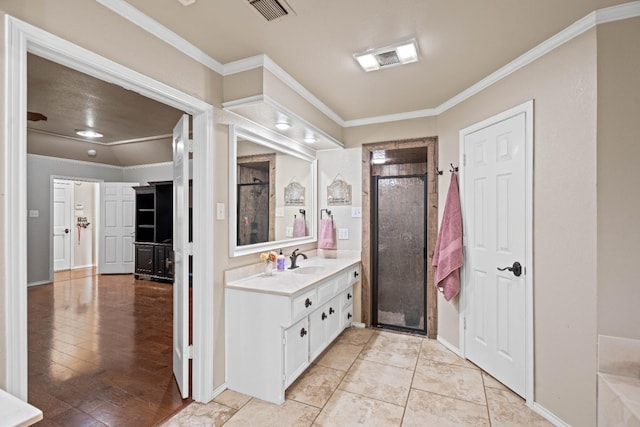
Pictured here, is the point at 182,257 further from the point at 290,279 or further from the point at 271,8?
the point at 271,8

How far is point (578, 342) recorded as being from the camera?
191 cm

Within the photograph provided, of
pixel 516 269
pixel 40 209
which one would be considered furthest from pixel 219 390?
pixel 40 209

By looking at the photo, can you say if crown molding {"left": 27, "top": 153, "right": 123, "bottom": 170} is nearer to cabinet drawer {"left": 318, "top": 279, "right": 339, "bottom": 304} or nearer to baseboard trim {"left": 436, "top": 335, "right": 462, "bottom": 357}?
cabinet drawer {"left": 318, "top": 279, "right": 339, "bottom": 304}

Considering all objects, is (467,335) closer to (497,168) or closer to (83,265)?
(497,168)

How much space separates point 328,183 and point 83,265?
737 cm

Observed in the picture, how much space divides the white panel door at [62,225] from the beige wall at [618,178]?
944 centimetres

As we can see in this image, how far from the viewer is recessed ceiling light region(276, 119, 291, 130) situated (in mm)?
2728

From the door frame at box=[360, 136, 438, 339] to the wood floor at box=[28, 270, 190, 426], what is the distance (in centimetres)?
217

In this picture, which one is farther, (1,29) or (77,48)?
(77,48)

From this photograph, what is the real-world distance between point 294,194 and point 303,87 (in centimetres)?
121

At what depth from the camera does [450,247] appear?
2951mm

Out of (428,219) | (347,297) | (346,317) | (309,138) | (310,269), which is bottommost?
(346,317)

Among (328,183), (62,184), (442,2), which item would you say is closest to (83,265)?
(62,184)

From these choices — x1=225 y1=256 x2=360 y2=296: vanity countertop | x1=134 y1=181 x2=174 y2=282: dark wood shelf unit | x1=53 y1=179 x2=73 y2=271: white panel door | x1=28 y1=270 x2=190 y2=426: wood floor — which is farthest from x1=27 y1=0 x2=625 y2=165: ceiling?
x1=53 y1=179 x2=73 y2=271: white panel door
